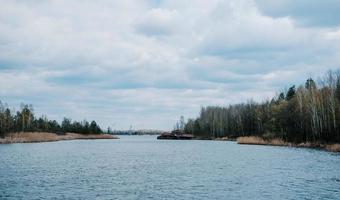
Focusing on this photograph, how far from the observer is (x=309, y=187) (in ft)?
120

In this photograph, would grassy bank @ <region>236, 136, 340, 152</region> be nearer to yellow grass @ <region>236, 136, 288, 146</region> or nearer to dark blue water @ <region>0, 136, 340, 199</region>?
yellow grass @ <region>236, 136, 288, 146</region>

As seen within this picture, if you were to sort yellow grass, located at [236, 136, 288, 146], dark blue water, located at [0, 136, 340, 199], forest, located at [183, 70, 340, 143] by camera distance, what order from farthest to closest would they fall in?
yellow grass, located at [236, 136, 288, 146], forest, located at [183, 70, 340, 143], dark blue water, located at [0, 136, 340, 199]

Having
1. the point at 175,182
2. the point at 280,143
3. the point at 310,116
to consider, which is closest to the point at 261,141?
the point at 280,143

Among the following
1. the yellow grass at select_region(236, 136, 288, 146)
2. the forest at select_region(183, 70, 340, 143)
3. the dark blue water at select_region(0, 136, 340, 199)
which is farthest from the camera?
the yellow grass at select_region(236, 136, 288, 146)

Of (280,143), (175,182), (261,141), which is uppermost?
(261,141)

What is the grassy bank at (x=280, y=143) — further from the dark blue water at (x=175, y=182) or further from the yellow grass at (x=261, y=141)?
the dark blue water at (x=175, y=182)

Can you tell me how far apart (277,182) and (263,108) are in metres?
123

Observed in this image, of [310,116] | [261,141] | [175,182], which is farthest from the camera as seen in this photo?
[261,141]

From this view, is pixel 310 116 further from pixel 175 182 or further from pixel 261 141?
pixel 175 182

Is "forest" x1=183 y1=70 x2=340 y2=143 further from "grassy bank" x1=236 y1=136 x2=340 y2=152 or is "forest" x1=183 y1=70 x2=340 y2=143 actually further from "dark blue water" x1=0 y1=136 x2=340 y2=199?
"dark blue water" x1=0 y1=136 x2=340 y2=199

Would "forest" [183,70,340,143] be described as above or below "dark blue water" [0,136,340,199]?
above

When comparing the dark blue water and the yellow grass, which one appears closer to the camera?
the dark blue water

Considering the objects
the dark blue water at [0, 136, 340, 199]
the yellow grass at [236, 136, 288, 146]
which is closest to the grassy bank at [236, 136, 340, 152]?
the yellow grass at [236, 136, 288, 146]

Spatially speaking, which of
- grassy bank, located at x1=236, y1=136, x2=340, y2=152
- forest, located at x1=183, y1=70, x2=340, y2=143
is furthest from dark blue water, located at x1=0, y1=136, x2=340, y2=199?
forest, located at x1=183, y1=70, x2=340, y2=143
